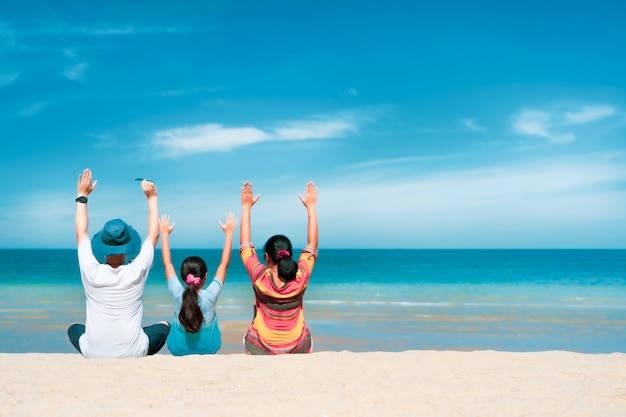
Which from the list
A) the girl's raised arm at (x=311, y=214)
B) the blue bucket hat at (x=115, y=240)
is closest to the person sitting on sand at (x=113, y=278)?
the blue bucket hat at (x=115, y=240)

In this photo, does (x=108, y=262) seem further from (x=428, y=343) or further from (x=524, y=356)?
(x=428, y=343)

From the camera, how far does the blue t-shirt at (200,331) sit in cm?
541

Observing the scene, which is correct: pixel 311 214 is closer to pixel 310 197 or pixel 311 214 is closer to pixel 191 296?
pixel 310 197

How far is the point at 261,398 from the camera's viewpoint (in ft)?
12.6

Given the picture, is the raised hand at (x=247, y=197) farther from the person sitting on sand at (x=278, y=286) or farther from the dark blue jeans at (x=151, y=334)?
the dark blue jeans at (x=151, y=334)

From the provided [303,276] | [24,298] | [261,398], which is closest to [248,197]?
[303,276]

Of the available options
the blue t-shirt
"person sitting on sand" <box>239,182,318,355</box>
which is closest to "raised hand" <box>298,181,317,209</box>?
"person sitting on sand" <box>239,182,318,355</box>

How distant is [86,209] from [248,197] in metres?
1.52

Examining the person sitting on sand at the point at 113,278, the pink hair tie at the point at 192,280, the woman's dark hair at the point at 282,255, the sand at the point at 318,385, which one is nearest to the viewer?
the sand at the point at 318,385

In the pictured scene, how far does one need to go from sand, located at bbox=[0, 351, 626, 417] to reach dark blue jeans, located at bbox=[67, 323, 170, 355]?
0.67ft

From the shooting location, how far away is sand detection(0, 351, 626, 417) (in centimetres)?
366

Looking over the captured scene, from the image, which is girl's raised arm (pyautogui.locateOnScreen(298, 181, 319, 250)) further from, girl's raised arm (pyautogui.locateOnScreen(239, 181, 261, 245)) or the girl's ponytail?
the girl's ponytail

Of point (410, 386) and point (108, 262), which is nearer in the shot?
point (410, 386)

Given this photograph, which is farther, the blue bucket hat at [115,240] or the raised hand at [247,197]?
the raised hand at [247,197]
